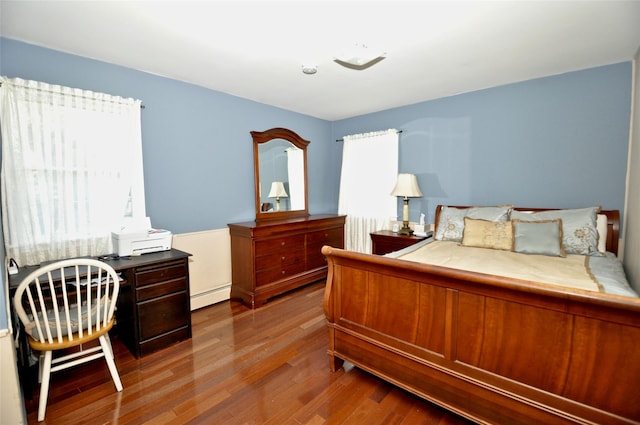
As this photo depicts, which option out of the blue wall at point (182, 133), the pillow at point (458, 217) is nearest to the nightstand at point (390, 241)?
the pillow at point (458, 217)

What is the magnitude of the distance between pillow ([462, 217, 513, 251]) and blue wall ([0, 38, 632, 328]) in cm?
68

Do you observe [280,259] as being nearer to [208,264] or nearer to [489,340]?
[208,264]

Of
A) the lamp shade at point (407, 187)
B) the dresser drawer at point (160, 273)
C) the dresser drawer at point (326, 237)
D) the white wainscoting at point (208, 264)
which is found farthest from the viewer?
the dresser drawer at point (326, 237)

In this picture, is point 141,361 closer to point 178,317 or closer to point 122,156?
point 178,317

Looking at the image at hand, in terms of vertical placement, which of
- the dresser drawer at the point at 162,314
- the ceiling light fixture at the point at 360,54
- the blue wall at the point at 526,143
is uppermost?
the ceiling light fixture at the point at 360,54

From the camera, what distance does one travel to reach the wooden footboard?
118 cm

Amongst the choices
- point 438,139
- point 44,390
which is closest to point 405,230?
point 438,139

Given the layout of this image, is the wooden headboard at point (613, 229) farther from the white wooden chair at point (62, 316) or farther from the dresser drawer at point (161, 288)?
the white wooden chair at point (62, 316)

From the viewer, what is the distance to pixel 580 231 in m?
2.46

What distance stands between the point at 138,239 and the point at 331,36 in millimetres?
2297

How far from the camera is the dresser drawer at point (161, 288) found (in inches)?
90.0

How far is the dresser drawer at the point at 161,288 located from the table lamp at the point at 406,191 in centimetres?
258

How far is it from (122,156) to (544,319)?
10.7 feet

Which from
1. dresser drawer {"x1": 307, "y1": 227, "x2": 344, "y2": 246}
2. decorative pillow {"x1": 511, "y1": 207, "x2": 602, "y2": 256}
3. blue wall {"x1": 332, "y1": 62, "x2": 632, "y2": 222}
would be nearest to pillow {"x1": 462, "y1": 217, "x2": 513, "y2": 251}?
decorative pillow {"x1": 511, "y1": 207, "x2": 602, "y2": 256}
